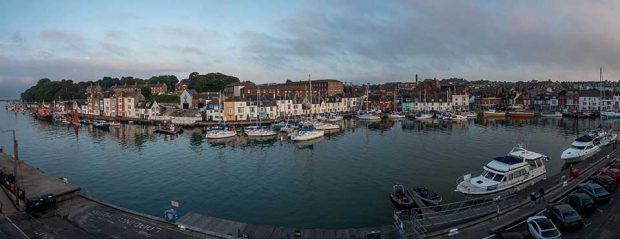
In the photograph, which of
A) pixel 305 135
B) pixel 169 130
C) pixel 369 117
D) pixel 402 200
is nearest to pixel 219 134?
pixel 169 130

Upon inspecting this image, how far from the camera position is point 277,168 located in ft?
111

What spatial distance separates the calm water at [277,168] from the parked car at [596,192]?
7564mm

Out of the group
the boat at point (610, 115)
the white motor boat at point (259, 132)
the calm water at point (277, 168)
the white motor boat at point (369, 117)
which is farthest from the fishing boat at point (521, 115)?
the white motor boat at point (259, 132)

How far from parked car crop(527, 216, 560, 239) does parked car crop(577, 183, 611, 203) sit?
5143 millimetres

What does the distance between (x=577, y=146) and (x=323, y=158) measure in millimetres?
22599

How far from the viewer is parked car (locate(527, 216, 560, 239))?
12.5 metres

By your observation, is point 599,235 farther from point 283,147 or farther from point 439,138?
point 439,138

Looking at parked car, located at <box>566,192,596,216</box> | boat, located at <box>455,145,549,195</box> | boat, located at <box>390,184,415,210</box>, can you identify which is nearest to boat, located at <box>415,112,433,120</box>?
boat, located at <box>455,145,549,195</box>

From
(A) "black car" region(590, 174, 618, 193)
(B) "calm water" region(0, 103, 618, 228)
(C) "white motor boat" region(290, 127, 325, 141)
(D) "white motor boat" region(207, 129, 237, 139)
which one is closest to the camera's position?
(A) "black car" region(590, 174, 618, 193)

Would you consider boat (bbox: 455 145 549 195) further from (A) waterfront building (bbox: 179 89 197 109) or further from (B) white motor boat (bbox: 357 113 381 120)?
(A) waterfront building (bbox: 179 89 197 109)

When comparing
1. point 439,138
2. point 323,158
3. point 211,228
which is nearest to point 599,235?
point 211,228

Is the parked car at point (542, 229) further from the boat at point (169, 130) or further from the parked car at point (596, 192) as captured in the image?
the boat at point (169, 130)

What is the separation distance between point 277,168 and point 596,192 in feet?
75.7

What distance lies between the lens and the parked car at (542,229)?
41.0 feet
